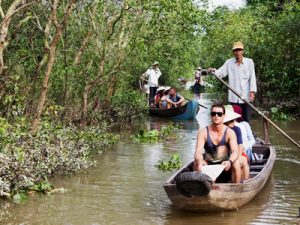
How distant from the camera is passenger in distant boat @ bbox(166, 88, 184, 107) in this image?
800 inches

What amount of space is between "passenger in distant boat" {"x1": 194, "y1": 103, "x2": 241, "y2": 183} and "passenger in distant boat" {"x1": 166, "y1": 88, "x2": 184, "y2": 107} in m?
12.7

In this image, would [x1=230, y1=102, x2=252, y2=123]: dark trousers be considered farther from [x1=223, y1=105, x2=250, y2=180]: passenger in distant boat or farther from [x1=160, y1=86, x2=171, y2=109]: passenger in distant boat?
[x1=160, y1=86, x2=171, y2=109]: passenger in distant boat

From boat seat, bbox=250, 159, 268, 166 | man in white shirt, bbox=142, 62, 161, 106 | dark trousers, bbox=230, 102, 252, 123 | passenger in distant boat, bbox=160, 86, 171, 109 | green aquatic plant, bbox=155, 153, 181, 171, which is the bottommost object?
green aquatic plant, bbox=155, 153, 181, 171

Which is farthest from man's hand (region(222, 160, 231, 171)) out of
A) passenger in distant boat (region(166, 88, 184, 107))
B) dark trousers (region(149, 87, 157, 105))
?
dark trousers (region(149, 87, 157, 105))

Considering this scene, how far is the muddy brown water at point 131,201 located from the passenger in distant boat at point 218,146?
56 cm

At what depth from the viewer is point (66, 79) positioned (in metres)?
12.3

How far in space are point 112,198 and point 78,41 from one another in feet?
20.7

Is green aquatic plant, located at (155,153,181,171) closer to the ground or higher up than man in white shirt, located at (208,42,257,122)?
closer to the ground

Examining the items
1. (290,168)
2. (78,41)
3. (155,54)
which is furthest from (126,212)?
(155,54)

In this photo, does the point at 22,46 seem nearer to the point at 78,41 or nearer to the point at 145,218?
the point at 78,41

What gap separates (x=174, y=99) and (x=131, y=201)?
1279cm

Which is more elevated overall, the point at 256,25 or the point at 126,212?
the point at 256,25

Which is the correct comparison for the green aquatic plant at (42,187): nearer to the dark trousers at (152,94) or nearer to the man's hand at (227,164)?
the man's hand at (227,164)

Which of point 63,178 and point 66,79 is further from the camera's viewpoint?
point 66,79
